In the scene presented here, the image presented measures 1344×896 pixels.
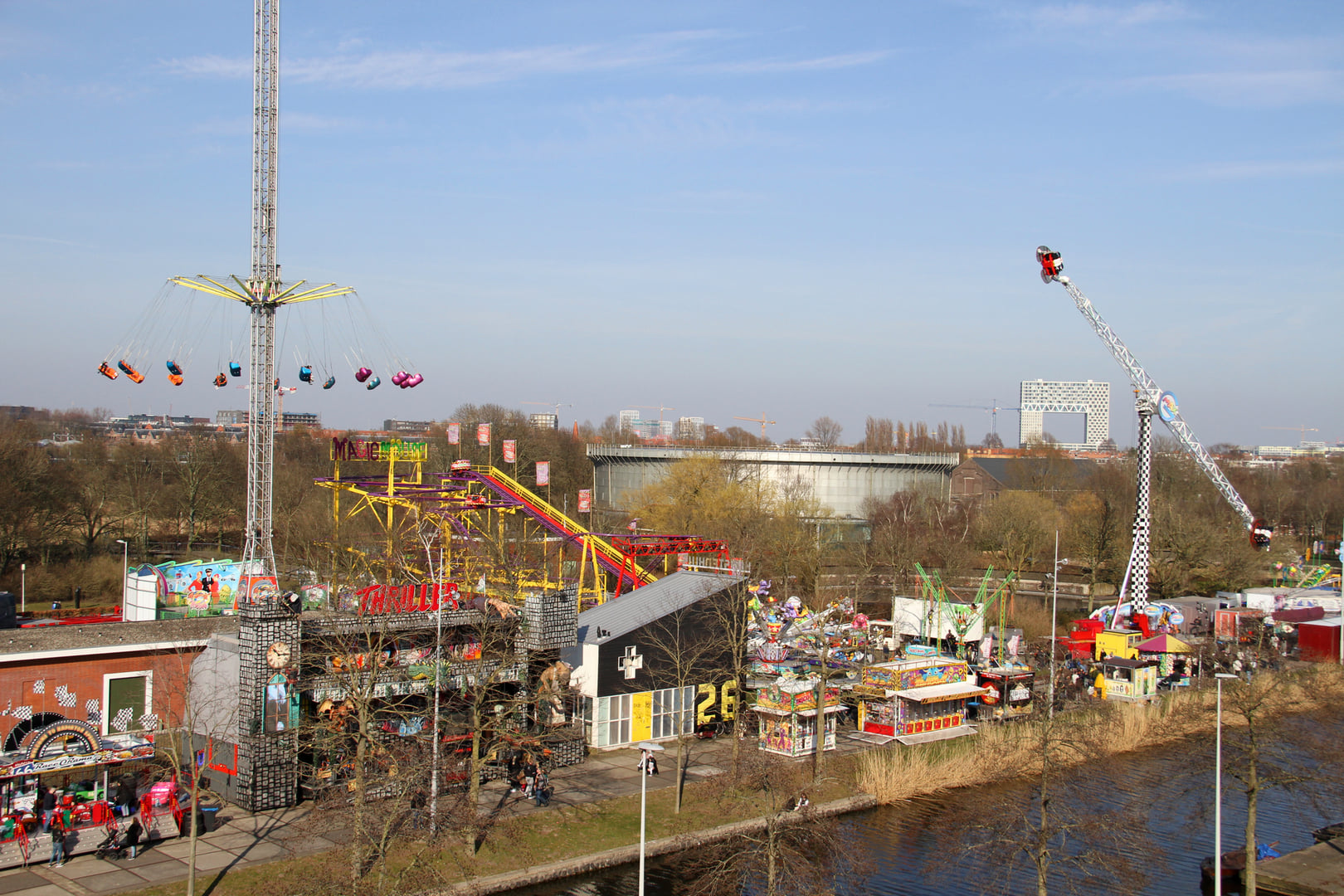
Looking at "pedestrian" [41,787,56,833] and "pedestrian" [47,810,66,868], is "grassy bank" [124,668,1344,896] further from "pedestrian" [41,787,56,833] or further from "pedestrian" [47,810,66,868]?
"pedestrian" [41,787,56,833]

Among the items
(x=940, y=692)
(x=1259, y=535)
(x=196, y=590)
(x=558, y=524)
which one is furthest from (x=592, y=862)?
(x=1259, y=535)

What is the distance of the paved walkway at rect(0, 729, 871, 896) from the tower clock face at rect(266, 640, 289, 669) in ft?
10.4

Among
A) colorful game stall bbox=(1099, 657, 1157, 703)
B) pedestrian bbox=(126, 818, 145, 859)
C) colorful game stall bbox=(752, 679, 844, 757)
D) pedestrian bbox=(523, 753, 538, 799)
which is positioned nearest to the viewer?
pedestrian bbox=(126, 818, 145, 859)

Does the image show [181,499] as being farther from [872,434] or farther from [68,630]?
[872,434]

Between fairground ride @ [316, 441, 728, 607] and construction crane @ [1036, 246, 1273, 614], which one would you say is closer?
fairground ride @ [316, 441, 728, 607]

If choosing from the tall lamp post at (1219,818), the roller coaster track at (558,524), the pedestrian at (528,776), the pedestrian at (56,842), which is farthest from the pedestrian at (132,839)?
the roller coaster track at (558,524)

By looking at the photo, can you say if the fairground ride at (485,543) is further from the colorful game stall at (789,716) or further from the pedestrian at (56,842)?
the pedestrian at (56,842)

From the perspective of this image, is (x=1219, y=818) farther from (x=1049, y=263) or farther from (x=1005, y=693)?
(x=1049, y=263)

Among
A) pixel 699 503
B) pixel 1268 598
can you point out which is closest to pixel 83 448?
pixel 699 503

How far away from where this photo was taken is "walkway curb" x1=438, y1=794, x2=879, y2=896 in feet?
70.0

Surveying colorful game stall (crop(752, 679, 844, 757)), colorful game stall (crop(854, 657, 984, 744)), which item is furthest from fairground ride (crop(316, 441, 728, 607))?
colorful game stall (crop(752, 679, 844, 757))

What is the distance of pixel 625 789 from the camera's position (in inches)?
1059

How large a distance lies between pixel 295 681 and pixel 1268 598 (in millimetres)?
48068

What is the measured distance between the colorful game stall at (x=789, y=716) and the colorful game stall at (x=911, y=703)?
3.34m
